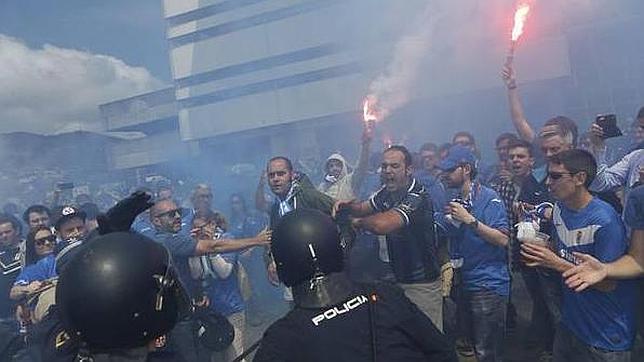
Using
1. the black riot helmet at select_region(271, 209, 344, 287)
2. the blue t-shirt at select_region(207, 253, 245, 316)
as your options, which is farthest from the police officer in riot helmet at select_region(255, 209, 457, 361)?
the blue t-shirt at select_region(207, 253, 245, 316)

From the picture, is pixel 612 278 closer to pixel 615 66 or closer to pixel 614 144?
pixel 614 144

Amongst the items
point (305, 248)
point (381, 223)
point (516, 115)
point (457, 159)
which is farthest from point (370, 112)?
point (305, 248)

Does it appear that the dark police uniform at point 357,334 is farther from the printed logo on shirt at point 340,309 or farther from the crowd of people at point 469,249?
the crowd of people at point 469,249

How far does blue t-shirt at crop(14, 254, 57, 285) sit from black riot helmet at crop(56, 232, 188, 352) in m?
3.34

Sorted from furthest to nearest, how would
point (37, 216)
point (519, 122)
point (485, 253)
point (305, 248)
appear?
point (37, 216)
point (519, 122)
point (485, 253)
point (305, 248)

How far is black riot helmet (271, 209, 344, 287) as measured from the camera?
1911mm

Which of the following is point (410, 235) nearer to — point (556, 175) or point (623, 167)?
point (556, 175)

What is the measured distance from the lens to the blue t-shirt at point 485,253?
405cm

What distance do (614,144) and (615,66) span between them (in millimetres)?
12974

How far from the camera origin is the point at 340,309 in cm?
182

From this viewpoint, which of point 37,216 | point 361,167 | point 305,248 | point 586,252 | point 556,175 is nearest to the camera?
point 305,248

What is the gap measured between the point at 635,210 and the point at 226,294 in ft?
9.90

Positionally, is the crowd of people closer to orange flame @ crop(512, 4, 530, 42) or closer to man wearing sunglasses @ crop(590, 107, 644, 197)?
man wearing sunglasses @ crop(590, 107, 644, 197)

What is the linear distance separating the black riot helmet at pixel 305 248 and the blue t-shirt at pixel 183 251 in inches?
93.6
